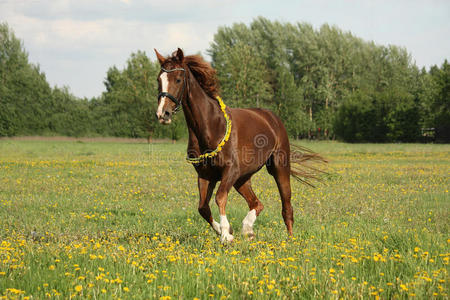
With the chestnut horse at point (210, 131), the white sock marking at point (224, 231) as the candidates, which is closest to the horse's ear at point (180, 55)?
the chestnut horse at point (210, 131)

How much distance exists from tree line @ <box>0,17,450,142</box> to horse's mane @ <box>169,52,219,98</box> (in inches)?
1690

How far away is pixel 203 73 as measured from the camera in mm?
6598

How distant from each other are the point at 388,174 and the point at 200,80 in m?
13.1

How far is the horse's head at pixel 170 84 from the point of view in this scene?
560 centimetres

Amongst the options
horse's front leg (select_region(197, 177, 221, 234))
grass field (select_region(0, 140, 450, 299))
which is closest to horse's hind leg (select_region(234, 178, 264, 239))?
grass field (select_region(0, 140, 450, 299))

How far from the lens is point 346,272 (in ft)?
15.8

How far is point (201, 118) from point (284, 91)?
188 feet

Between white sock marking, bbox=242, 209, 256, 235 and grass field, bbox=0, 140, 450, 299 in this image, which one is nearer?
grass field, bbox=0, 140, 450, 299

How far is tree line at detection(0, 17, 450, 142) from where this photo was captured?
56312mm

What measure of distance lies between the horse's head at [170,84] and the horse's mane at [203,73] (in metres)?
0.35

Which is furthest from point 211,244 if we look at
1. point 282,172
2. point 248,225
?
point 282,172

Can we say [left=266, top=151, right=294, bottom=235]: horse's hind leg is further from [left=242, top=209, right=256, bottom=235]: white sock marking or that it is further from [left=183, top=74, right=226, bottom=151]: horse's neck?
[left=183, top=74, right=226, bottom=151]: horse's neck

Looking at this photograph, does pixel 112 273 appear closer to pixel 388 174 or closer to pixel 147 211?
pixel 147 211

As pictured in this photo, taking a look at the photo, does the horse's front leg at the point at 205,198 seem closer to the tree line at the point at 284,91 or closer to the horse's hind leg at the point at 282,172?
the horse's hind leg at the point at 282,172
